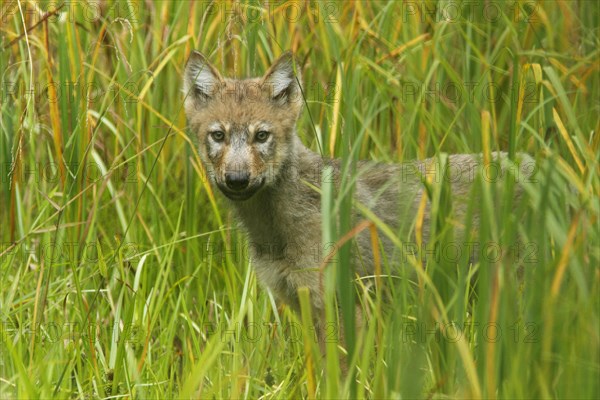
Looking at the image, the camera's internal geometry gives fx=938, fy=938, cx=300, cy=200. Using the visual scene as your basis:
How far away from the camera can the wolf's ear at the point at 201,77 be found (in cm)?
549

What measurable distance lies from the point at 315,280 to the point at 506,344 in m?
1.92

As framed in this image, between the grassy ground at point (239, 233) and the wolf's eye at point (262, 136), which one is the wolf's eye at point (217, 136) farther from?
the grassy ground at point (239, 233)

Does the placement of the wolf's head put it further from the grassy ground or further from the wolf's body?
the grassy ground

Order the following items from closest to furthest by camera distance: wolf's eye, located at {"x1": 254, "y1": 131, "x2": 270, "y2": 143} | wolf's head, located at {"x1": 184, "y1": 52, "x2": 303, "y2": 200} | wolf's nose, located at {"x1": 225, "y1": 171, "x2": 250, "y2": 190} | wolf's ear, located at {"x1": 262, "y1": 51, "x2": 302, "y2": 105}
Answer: wolf's nose, located at {"x1": 225, "y1": 171, "x2": 250, "y2": 190} < wolf's head, located at {"x1": 184, "y1": 52, "x2": 303, "y2": 200} < wolf's eye, located at {"x1": 254, "y1": 131, "x2": 270, "y2": 143} < wolf's ear, located at {"x1": 262, "y1": 51, "x2": 302, "y2": 105}

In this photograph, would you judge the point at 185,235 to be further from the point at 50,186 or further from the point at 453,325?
the point at 453,325

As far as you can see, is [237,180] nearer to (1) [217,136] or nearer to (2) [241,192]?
(2) [241,192]

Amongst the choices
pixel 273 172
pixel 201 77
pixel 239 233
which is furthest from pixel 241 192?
pixel 201 77

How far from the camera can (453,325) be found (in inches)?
145

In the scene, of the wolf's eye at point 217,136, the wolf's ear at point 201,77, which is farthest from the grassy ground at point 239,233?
the wolf's eye at point 217,136

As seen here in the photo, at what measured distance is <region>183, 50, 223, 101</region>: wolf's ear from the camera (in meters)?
5.49

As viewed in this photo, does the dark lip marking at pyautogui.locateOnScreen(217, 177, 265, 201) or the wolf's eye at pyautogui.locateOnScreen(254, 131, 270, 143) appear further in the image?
the wolf's eye at pyautogui.locateOnScreen(254, 131, 270, 143)

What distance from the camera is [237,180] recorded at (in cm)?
493

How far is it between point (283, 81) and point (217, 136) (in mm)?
523

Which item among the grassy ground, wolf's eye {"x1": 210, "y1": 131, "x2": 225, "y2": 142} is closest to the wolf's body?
wolf's eye {"x1": 210, "y1": 131, "x2": 225, "y2": 142}
